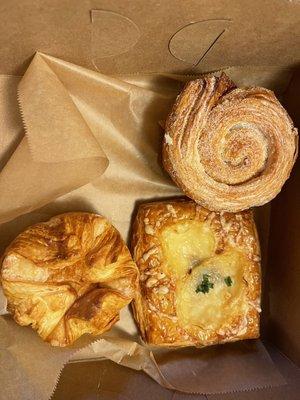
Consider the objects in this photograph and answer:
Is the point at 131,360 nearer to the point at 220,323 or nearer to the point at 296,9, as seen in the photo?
the point at 220,323

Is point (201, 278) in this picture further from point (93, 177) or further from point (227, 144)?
point (93, 177)

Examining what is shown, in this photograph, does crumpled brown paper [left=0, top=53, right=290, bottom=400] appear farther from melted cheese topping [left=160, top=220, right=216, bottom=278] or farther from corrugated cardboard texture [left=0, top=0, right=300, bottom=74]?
melted cheese topping [left=160, top=220, right=216, bottom=278]

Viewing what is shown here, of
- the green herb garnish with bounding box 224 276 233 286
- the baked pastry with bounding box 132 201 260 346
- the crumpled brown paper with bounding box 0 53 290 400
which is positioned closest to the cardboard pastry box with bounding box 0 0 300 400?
the crumpled brown paper with bounding box 0 53 290 400

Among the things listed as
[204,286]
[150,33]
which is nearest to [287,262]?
[204,286]

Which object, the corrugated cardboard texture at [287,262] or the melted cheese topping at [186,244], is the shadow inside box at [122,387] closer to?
the corrugated cardboard texture at [287,262]

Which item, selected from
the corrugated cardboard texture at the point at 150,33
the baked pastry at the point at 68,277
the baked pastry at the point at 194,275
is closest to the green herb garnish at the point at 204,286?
the baked pastry at the point at 194,275

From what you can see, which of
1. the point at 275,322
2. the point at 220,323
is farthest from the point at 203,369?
the point at 275,322

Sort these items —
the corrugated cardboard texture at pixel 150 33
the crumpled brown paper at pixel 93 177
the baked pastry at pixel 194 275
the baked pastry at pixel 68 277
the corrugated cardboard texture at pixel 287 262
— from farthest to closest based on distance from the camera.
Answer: the corrugated cardboard texture at pixel 287 262
the baked pastry at pixel 194 275
the baked pastry at pixel 68 277
the crumpled brown paper at pixel 93 177
the corrugated cardboard texture at pixel 150 33
